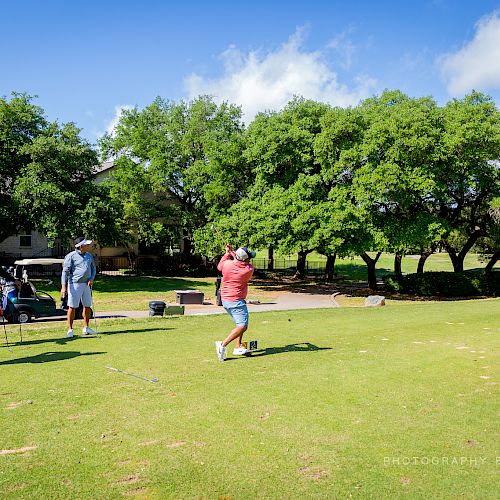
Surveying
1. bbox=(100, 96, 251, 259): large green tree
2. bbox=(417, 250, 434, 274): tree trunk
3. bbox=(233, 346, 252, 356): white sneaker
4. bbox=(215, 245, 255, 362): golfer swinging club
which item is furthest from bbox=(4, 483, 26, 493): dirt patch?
bbox=(100, 96, 251, 259): large green tree

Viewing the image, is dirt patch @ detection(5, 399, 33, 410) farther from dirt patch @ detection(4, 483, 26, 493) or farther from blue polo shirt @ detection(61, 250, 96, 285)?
blue polo shirt @ detection(61, 250, 96, 285)

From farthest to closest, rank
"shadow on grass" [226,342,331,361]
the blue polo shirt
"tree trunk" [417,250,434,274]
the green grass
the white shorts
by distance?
"tree trunk" [417,250,434,274]
the white shorts
the blue polo shirt
"shadow on grass" [226,342,331,361]
the green grass

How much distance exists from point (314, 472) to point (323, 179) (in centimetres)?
2695

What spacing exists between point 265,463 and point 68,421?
2.42 meters

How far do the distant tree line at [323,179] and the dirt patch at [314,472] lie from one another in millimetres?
23423

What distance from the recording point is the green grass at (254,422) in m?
A: 4.21

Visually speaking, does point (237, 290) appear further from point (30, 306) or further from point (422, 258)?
point (422, 258)

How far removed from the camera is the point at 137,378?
7.48 meters

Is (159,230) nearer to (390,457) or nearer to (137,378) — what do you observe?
(137,378)

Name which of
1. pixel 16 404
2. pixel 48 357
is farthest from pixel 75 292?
pixel 16 404

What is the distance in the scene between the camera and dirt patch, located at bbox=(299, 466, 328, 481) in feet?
14.2

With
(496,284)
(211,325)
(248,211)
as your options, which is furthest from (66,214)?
(496,284)

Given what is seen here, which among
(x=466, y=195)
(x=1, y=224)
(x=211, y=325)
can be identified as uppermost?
(x=466, y=195)

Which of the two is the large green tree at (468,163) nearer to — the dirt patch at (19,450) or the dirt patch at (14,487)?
the dirt patch at (19,450)
